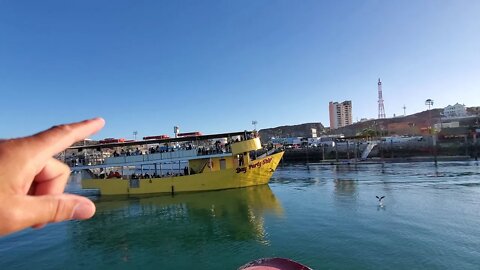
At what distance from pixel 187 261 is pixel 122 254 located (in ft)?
11.6

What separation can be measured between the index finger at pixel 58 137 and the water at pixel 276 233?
12193 mm

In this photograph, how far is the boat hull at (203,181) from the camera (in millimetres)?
34156

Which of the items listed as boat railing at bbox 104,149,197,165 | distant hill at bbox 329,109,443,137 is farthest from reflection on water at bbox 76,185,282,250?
distant hill at bbox 329,109,443,137

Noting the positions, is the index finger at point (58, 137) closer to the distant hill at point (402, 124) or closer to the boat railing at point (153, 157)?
the boat railing at point (153, 157)

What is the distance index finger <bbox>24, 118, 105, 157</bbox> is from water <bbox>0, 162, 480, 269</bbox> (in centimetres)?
1219

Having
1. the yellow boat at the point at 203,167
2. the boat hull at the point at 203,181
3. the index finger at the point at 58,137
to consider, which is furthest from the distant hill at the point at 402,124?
the index finger at the point at 58,137

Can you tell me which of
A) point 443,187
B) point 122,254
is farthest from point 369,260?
point 443,187

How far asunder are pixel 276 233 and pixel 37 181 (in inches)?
653

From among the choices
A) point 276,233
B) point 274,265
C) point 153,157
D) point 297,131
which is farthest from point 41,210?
point 297,131

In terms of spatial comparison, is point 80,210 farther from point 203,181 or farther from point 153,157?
point 153,157

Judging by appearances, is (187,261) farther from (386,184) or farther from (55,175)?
(386,184)

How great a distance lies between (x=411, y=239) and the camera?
15.4 metres

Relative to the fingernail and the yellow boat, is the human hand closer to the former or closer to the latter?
the fingernail

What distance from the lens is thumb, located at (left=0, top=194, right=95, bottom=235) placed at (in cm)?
171
